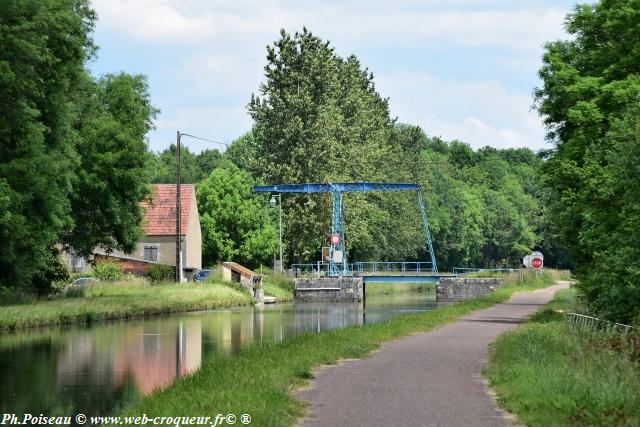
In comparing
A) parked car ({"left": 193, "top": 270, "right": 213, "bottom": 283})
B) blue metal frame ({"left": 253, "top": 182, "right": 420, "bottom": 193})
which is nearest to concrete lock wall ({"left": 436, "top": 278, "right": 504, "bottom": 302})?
blue metal frame ({"left": 253, "top": 182, "right": 420, "bottom": 193})

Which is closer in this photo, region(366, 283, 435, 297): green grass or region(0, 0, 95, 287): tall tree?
region(0, 0, 95, 287): tall tree

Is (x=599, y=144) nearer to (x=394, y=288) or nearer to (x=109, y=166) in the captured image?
(x=109, y=166)

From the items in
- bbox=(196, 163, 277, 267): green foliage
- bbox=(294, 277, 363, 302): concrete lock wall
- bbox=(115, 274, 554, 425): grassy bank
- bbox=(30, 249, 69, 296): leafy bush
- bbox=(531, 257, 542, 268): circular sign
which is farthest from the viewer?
bbox=(196, 163, 277, 267): green foliage

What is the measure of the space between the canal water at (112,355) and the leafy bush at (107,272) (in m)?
17.0

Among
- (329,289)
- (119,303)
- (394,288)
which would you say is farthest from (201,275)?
(394,288)

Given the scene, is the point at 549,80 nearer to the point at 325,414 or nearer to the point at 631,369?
the point at 631,369

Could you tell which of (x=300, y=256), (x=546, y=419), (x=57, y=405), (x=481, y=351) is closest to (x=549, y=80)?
(x=481, y=351)

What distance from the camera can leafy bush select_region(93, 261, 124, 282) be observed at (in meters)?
73.2

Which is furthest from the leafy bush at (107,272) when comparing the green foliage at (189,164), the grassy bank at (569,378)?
the green foliage at (189,164)

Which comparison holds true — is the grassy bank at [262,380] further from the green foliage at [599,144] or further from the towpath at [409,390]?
the green foliage at [599,144]

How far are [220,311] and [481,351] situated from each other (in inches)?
1512

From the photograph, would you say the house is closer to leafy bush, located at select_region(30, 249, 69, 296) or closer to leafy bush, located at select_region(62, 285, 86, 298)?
leafy bush, located at select_region(62, 285, 86, 298)

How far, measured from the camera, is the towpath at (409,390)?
15.6m

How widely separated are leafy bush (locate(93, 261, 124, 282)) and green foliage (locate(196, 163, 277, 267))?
25432 mm
